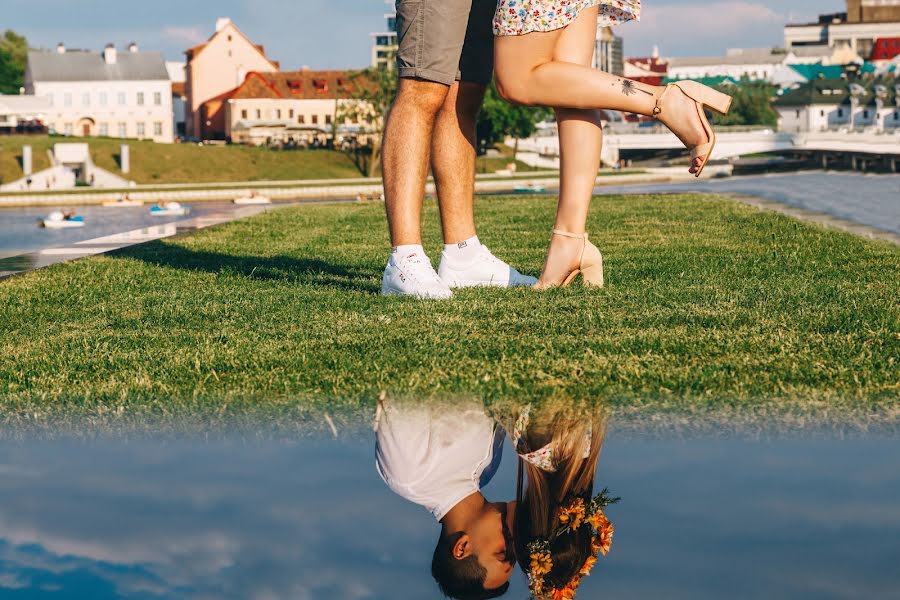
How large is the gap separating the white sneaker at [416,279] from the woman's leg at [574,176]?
43 centimetres

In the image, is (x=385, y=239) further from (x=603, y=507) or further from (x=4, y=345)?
(x=603, y=507)

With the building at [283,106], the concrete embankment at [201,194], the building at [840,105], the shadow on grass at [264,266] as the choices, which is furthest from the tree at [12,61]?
the shadow on grass at [264,266]

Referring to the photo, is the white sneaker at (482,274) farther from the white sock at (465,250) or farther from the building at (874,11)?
the building at (874,11)

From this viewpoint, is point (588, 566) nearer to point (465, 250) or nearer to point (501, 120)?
point (465, 250)

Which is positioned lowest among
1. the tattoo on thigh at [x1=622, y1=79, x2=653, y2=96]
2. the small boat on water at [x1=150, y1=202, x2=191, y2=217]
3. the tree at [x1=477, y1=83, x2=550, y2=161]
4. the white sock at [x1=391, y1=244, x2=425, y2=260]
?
the small boat on water at [x1=150, y1=202, x2=191, y2=217]

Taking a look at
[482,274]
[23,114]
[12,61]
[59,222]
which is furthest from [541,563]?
[12,61]

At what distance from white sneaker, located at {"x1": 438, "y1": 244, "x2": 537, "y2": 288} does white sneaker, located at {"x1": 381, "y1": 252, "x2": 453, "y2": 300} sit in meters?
0.36

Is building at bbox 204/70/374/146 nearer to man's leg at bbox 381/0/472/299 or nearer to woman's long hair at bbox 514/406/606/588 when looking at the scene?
man's leg at bbox 381/0/472/299

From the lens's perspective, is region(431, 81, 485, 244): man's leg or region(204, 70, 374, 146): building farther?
region(204, 70, 374, 146): building

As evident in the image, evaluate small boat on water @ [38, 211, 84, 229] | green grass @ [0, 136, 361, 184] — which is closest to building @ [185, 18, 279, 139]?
green grass @ [0, 136, 361, 184]

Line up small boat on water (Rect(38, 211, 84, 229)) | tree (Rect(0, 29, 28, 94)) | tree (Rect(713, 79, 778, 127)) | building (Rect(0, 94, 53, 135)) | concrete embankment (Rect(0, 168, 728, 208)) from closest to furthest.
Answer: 1. small boat on water (Rect(38, 211, 84, 229))
2. concrete embankment (Rect(0, 168, 728, 208))
3. building (Rect(0, 94, 53, 135))
4. tree (Rect(713, 79, 778, 127))
5. tree (Rect(0, 29, 28, 94))

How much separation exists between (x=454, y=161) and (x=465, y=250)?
0.36 meters

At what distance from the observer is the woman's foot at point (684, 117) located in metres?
4.44

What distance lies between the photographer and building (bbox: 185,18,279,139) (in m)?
103
